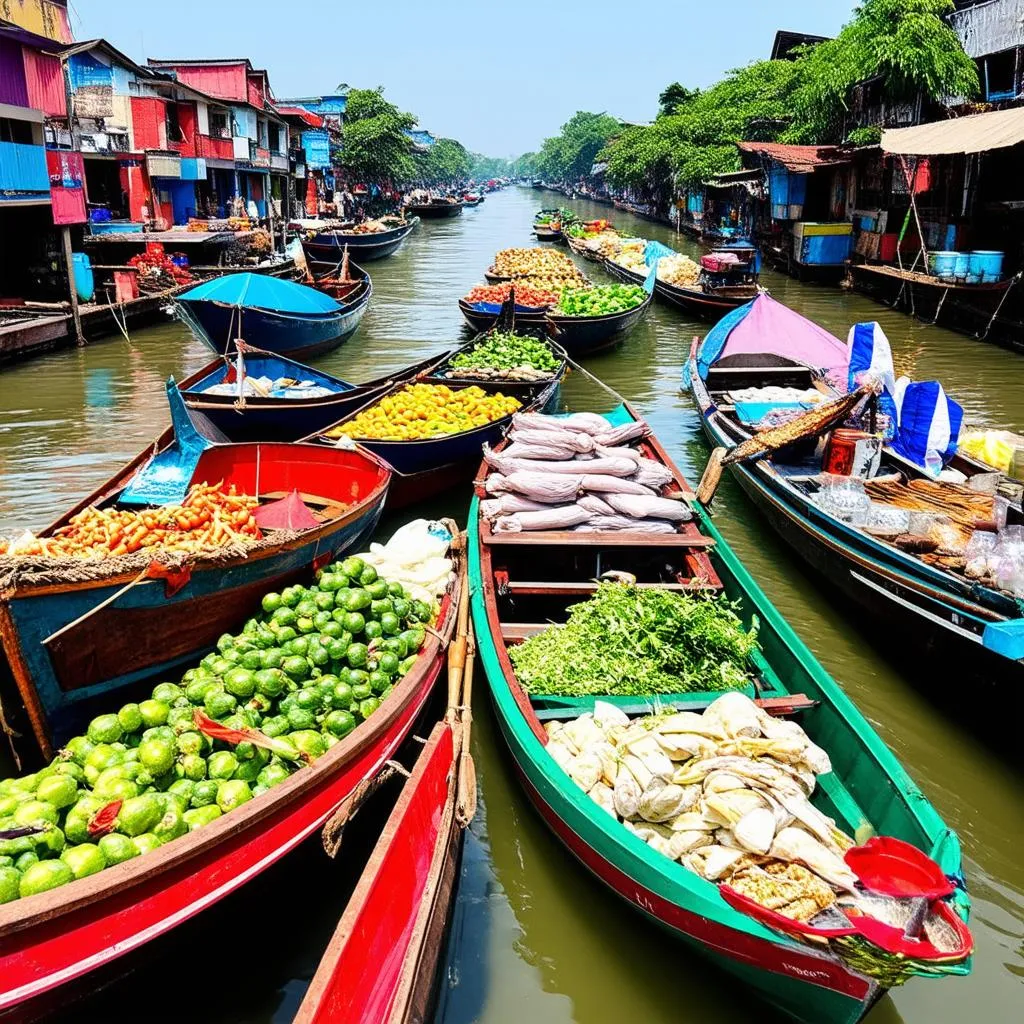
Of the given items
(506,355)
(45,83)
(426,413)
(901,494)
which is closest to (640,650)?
(901,494)

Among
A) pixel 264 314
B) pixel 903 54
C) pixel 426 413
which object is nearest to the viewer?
pixel 426 413

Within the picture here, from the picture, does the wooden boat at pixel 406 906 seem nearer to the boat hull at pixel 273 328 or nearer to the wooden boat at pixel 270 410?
the wooden boat at pixel 270 410

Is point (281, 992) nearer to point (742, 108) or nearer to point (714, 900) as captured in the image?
point (714, 900)

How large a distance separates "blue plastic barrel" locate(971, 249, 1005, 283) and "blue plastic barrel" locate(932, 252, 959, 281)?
444mm

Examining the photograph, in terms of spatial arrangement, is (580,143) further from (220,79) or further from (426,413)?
(426,413)

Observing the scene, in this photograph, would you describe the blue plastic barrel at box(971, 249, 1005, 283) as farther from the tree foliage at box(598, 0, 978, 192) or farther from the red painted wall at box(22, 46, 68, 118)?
the red painted wall at box(22, 46, 68, 118)

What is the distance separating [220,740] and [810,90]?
34283 mm

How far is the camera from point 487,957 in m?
3.98

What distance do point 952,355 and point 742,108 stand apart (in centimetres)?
2886

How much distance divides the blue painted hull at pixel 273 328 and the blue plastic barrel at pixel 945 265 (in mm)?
13523

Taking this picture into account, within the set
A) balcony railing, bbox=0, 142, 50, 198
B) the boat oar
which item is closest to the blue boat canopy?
balcony railing, bbox=0, 142, 50, 198

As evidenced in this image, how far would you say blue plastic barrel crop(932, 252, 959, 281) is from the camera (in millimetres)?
18891

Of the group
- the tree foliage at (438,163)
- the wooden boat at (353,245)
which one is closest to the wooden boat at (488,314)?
the wooden boat at (353,245)

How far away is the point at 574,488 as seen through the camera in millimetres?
6133
